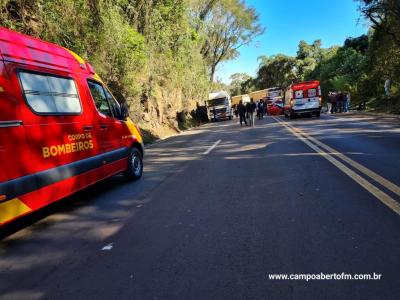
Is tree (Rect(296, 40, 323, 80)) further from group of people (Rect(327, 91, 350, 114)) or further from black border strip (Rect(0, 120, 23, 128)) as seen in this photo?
black border strip (Rect(0, 120, 23, 128))

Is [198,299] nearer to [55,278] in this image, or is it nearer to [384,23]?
[55,278]

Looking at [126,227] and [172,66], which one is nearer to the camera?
[126,227]

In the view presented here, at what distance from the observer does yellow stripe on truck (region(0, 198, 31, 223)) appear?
5.16 m

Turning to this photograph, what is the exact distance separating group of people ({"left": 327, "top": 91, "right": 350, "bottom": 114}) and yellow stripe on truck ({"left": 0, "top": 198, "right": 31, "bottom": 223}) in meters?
33.7

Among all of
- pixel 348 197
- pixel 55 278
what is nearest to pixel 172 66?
pixel 348 197

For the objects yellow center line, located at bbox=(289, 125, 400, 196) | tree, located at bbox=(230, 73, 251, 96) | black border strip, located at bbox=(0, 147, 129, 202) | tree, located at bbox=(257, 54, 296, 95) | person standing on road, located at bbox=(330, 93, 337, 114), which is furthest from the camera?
tree, located at bbox=(230, 73, 251, 96)

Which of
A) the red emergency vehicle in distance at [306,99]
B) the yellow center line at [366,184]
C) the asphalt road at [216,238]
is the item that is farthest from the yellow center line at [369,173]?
the red emergency vehicle in distance at [306,99]

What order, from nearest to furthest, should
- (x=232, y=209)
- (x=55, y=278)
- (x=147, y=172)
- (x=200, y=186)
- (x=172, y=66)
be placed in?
(x=55, y=278)
(x=232, y=209)
(x=200, y=186)
(x=147, y=172)
(x=172, y=66)

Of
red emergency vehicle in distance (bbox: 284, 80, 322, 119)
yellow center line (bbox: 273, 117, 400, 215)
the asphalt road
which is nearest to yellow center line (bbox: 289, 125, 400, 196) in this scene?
the asphalt road

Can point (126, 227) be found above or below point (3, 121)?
below

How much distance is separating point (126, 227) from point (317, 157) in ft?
20.8

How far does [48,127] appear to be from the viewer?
631 cm

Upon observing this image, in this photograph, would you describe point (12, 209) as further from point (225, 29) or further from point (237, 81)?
point (237, 81)

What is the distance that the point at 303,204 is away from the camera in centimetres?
626
